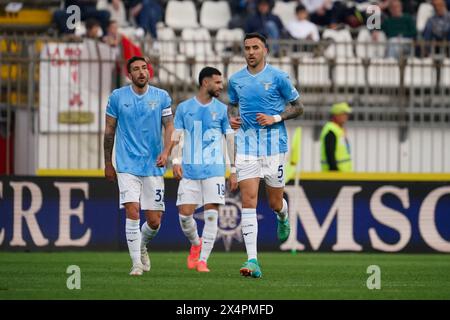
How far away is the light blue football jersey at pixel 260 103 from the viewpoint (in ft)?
47.4

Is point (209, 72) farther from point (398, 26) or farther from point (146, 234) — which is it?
point (398, 26)

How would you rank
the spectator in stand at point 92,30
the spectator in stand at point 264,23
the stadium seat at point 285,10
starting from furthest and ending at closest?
1. the stadium seat at point 285,10
2. the spectator in stand at point 264,23
3. the spectator in stand at point 92,30

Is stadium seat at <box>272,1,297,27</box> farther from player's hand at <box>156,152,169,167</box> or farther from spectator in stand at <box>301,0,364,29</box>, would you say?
player's hand at <box>156,152,169,167</box>

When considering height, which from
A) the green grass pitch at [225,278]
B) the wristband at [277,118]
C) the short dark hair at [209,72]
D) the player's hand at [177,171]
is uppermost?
the short dark hair at [209,72]

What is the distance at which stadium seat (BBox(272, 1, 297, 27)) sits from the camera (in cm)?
2733

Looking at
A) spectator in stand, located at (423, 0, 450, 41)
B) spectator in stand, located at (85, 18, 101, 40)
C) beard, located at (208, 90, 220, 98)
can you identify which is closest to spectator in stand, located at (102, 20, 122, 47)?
spectator in stand, located at (85, 18, 101, 40)

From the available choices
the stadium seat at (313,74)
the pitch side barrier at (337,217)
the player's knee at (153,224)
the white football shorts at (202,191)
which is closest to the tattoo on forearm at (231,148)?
the white football shorts at (202,191)

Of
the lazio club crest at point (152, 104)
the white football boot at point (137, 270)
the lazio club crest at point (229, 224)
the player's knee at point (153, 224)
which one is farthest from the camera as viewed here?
the lazio club crest at point (229, 224)

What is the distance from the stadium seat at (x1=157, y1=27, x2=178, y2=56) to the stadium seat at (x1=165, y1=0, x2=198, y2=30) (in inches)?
22.4

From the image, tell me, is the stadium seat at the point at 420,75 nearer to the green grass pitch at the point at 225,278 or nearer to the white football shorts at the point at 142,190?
the green grass pitch at the point at 225,278

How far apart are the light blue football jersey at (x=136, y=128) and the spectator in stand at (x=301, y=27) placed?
1150cm

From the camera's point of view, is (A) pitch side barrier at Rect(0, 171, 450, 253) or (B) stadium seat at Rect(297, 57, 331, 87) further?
(B) stadium seat at Rect(297, 57, 331, 87)

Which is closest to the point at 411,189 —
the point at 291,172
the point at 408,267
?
the point at 291,172

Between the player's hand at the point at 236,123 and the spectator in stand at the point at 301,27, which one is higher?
the spectator in stand at the point at 301,27
